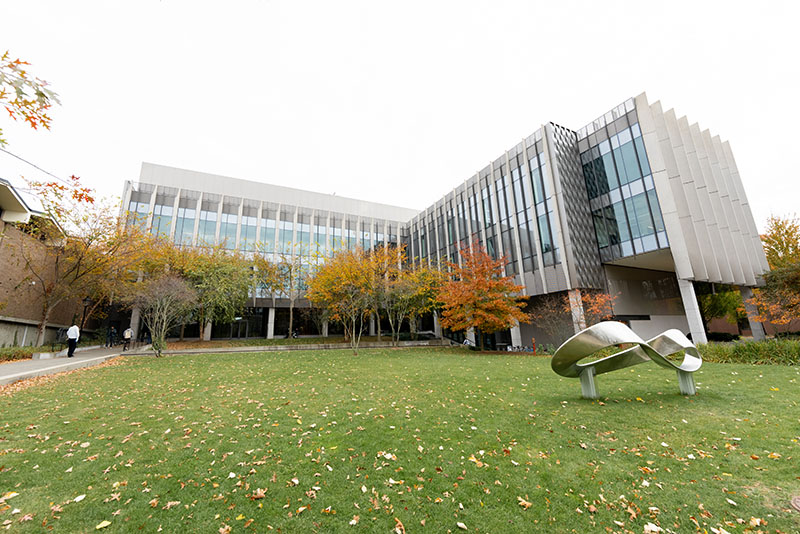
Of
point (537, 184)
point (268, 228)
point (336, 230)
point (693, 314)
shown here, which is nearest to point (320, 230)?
point (336, 230)

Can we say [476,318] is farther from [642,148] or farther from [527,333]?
[642,148]

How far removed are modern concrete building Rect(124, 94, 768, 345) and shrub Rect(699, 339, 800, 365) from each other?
7.63 metres

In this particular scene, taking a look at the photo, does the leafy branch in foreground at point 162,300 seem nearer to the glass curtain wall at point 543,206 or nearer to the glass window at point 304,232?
→ the glass window at point 304,232

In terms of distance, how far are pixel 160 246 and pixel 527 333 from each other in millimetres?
33407

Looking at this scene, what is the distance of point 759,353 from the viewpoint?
505 inches

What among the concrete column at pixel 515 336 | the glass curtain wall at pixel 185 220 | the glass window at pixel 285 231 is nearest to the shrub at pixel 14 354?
the glass curtain wall at pixel 185 220

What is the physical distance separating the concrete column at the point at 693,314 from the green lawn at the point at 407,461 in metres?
15.1

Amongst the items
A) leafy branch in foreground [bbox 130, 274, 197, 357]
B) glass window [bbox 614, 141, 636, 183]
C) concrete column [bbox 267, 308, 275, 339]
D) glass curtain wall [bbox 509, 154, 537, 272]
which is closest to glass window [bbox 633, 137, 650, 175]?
glass window [bbox 614, 141, 636, 183]

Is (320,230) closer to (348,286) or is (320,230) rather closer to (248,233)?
(248,233)

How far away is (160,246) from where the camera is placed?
27531 millimetres

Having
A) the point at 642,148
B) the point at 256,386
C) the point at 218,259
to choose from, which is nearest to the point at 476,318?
the point at 256,386

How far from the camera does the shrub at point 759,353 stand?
12.0 meters

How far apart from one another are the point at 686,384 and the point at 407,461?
7484 mm

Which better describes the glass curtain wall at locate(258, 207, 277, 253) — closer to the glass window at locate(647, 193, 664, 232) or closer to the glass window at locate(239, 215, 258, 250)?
the glass window at locate(239, 215, 258, 250)
